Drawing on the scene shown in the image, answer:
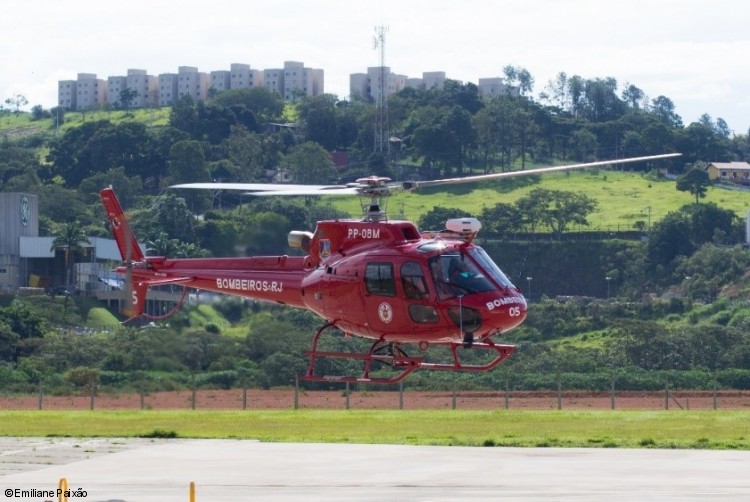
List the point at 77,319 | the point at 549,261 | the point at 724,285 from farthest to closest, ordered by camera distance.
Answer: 1. the point at 549,261
2. the point at 724,285
3. the point at 77,319

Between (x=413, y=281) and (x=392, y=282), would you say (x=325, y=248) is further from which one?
(x=413, y=281)

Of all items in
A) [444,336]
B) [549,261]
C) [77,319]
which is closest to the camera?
[444,336]

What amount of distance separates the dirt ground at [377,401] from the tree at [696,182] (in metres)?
88.6

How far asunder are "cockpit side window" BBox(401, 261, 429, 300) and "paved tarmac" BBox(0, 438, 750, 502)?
131 inches

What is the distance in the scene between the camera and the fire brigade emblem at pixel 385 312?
1233 inches

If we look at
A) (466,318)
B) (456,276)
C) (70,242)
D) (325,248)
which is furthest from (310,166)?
(466,318)

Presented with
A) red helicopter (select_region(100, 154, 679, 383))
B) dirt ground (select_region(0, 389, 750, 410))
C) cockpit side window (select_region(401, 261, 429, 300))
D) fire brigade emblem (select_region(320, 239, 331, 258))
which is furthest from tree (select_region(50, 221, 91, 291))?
cockpit side window (select_region(401, 261, 429, 300))

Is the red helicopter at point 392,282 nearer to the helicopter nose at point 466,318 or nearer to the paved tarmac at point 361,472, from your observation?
the helicopter nose at point 466,318

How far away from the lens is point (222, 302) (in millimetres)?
38812

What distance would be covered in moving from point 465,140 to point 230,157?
26.7 m

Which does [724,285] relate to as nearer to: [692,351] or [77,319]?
[692,351]

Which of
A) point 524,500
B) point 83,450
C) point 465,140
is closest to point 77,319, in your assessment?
point 83,450

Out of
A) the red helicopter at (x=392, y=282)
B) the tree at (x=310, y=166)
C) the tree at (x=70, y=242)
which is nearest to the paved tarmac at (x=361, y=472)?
the red helicopter at (x=392, y=282)

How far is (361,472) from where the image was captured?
26578mm
